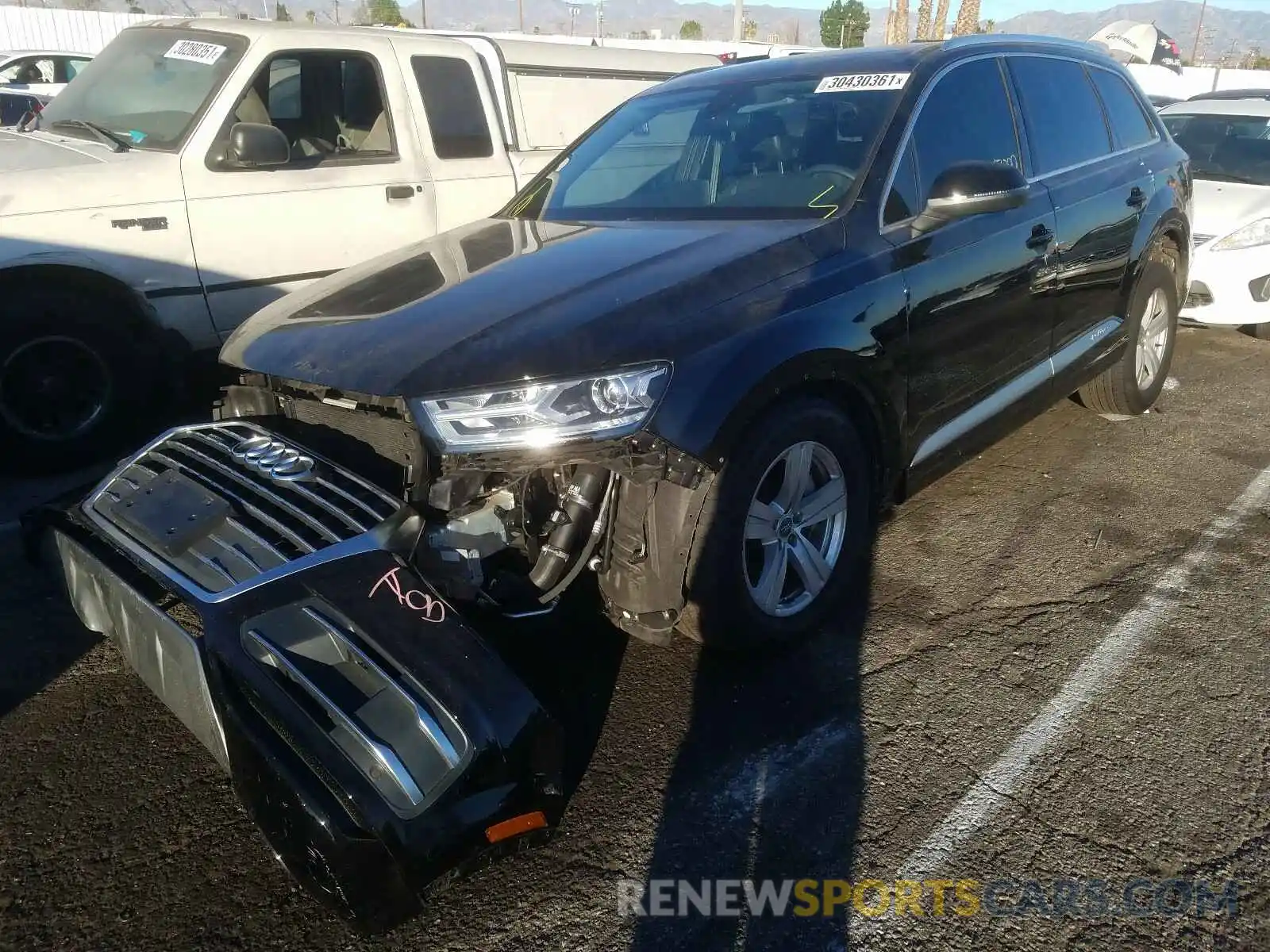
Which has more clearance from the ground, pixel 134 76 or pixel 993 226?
pixel 134 76

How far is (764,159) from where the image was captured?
367 cm

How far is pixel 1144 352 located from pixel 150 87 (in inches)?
212

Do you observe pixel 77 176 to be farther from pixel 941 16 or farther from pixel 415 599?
pixel 941 16

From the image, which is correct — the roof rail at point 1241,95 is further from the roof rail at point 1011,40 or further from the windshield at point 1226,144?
the roof rail at point 1011,40

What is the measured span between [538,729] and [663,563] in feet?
2.10

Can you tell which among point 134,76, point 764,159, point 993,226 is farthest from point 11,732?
point 134,76

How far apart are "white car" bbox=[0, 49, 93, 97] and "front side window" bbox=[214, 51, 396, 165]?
372 inches

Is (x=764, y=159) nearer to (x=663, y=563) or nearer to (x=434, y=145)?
(x=663, y=563)

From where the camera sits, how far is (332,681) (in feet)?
7.17

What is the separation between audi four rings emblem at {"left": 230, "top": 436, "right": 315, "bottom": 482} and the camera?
2721mm

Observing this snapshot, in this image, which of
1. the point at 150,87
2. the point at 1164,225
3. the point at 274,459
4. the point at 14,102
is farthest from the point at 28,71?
the point at 1164,225

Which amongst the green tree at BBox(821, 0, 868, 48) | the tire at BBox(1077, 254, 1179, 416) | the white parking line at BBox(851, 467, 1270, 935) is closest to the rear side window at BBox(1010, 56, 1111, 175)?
the tire at BBox(1077, 254, 1179, 416)

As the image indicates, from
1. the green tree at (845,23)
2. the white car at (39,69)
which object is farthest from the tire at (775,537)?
the green tree at (845,23)

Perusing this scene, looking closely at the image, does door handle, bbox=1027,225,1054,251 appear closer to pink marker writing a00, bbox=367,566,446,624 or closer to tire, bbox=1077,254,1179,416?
tire, bbox=1077,254,1179,416
